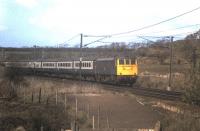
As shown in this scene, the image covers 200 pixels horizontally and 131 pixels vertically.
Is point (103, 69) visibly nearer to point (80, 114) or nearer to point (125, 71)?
point (125, 71)

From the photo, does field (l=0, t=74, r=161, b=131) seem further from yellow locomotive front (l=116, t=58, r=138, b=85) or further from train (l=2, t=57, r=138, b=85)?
train (l=2, t=57, r=138, b=85)

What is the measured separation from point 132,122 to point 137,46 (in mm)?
87289

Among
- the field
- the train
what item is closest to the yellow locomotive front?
the train

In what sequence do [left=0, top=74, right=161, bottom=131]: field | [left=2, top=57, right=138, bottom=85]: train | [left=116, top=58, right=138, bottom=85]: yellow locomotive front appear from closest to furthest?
[left=0, top=74, right=161, bottom=131]: field
[left=116, top=58, right=138, bottom=85]: yellow locomotive front
[left=2, top=57, right=138, bottom=85]: train

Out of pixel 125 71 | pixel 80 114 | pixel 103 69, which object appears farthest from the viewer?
pixel 103 69

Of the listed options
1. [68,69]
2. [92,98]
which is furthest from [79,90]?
[68,69]

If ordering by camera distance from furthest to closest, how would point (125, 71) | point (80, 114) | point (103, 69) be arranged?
point (103, 69)
point (125, 71)
point (80, 114)

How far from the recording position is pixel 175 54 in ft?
291

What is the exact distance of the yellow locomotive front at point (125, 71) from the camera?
5212 centimetres

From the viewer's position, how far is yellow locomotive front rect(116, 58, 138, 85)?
52125 mm

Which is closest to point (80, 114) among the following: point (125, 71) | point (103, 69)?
point (125, 71)

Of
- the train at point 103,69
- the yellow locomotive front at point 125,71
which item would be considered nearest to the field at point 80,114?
the yellow locomotive front at point 125,71

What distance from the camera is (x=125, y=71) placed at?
52.2m

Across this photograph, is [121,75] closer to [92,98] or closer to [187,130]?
[92,98]
